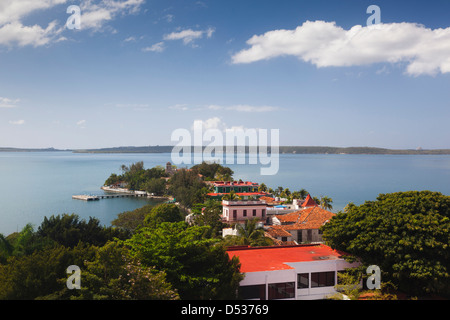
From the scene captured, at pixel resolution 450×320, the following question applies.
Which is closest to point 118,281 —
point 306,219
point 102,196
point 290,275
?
point 290,275

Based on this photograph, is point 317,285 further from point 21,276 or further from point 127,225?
point 127,225

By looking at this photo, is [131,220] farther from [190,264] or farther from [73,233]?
[190,264]

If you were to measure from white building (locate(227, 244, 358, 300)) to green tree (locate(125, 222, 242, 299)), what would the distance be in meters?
1.34

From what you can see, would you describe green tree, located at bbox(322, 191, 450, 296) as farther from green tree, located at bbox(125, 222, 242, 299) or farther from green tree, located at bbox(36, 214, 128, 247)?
green tree, located at bbox(36, 214, 128, 247)

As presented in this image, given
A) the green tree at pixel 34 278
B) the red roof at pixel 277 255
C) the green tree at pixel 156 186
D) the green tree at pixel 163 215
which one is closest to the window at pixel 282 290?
the red roof at pixel 277 255

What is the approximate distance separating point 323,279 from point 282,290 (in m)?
2.32

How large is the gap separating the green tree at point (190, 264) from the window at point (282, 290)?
2205 millimetres

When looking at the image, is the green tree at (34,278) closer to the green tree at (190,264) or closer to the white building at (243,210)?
the green tree at (190,264)

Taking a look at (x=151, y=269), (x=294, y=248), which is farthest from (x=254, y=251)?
(x=151, y=269)

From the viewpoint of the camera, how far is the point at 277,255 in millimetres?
19219

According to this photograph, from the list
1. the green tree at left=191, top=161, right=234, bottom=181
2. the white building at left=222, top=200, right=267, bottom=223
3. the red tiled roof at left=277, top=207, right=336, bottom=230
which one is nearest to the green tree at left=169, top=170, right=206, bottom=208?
the green tree at left=191, top=161, right=234, bottom=181

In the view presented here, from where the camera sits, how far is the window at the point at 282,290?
16.2 meters

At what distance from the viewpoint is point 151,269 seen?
548 inches
